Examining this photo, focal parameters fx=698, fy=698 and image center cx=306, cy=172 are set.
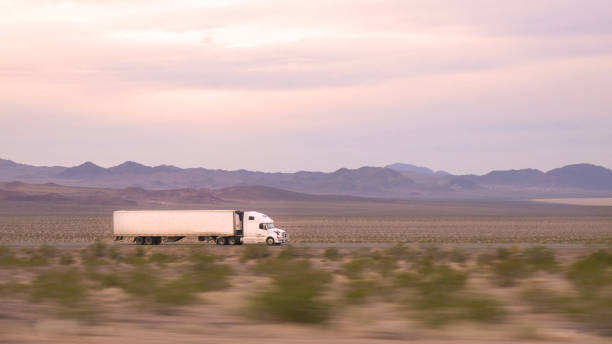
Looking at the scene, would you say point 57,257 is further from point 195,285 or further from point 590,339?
point 590,339

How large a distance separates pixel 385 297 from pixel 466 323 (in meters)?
3.29

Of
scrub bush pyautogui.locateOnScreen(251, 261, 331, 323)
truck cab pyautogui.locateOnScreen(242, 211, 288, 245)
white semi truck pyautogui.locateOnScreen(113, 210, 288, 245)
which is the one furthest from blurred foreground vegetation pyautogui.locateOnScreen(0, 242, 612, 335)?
white semi truck pyautogui.locateOnScreen(113, 210, 288, 245)

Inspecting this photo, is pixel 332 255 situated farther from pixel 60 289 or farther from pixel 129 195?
pixel 129 195

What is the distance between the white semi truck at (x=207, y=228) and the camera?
153ft

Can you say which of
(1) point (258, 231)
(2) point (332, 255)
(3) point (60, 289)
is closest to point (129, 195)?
(1) point (258, 231)

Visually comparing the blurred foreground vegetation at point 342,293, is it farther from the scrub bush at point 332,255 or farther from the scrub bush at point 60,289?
the scrub bush at point 332,255

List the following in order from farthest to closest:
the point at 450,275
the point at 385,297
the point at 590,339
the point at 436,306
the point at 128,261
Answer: the point at 128,261, the point at 450,275, the point at 385,297, the point at 436,306, the point at 590,339

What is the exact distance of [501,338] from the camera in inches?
396

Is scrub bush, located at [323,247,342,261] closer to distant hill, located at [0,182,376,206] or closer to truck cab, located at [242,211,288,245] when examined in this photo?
truck cab, located at [242,211,288,245]

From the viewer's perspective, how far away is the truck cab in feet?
153

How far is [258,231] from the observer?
47.0m

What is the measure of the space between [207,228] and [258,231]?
11.3 ft

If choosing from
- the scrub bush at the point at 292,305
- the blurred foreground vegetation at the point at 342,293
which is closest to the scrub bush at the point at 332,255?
the blurred foreground vegetation at the point at 342,293

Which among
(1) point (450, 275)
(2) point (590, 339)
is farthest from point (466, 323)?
(1) point (450, 275)
